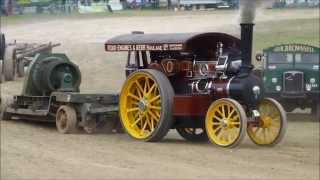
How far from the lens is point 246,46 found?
12.8m

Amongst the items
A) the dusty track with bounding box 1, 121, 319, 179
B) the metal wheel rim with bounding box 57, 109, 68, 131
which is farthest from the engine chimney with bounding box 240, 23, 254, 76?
the metal wheel rim with bounding box 57, 109, 68, 131

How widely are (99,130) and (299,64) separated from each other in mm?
6119

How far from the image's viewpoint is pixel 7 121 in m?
17.0

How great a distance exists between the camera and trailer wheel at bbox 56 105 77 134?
48.9 ft

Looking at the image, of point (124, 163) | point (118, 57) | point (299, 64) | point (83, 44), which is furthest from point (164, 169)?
point (83, 44)

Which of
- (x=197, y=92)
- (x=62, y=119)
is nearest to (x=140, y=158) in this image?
(x=197, y=92)

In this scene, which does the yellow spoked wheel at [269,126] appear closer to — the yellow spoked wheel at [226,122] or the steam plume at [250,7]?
the yellow spoked wheel at [226,122]

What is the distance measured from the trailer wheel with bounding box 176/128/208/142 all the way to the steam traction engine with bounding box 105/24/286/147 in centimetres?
2

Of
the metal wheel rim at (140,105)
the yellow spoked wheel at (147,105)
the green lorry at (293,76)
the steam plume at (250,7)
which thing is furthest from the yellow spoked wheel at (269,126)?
the green lorry at (293,76)

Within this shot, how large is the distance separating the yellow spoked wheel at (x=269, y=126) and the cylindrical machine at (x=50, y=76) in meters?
4.42

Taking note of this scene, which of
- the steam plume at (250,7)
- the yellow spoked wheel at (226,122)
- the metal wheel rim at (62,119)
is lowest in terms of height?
the metal wheel rim at (62,119)

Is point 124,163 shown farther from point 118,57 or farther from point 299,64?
point 118,57

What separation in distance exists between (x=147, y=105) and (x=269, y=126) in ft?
6.63

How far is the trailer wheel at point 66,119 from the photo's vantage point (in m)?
14.9
